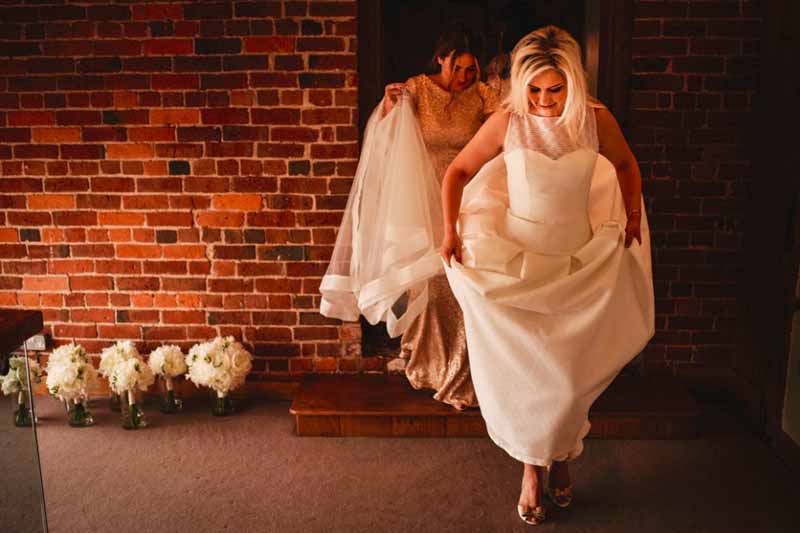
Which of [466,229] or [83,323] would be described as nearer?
[466,229]

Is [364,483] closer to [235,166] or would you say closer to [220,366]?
[220,366]

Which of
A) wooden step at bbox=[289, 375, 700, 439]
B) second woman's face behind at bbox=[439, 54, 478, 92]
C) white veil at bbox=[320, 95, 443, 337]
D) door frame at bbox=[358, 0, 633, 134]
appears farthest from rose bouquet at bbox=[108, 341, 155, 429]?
second woman's face behind at bbox=[439, 54, 478, 92]

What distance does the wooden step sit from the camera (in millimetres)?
3145

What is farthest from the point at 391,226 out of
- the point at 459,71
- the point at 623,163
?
the point at 623,163

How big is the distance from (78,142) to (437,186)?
5.94 feet

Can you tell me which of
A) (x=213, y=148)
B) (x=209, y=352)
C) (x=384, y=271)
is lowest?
(x=209, y=352)

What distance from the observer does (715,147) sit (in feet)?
11.1

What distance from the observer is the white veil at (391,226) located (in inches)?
119

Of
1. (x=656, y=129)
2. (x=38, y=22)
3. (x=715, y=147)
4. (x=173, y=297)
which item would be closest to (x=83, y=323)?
(x=173, y=297)

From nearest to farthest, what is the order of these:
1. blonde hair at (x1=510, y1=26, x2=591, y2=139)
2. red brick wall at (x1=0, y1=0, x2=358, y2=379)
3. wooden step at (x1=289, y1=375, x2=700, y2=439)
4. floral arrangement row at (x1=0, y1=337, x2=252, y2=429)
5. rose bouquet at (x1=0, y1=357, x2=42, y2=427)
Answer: rose bouquet at (x1=0, y1=357, x2=42, y2=427)
blonde hair at (x1=510, y1=26, x2=591, y2=139)
wooden step at (x1=289, y1=375, x2=700, y2=439)
floral arrangement row at (x1=0, y1=337, x2=252, y2=429)
red brick wall at (x1=0, y1=0, x2=358, y2=379)

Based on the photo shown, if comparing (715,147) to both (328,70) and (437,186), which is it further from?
(328,70)

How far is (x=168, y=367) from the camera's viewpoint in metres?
3.41

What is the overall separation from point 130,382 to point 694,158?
2868 millimetres

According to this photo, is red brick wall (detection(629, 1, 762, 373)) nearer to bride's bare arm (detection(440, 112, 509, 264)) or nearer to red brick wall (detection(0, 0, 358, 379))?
bride's bare arm (detection(440, 112, 509, 264))
